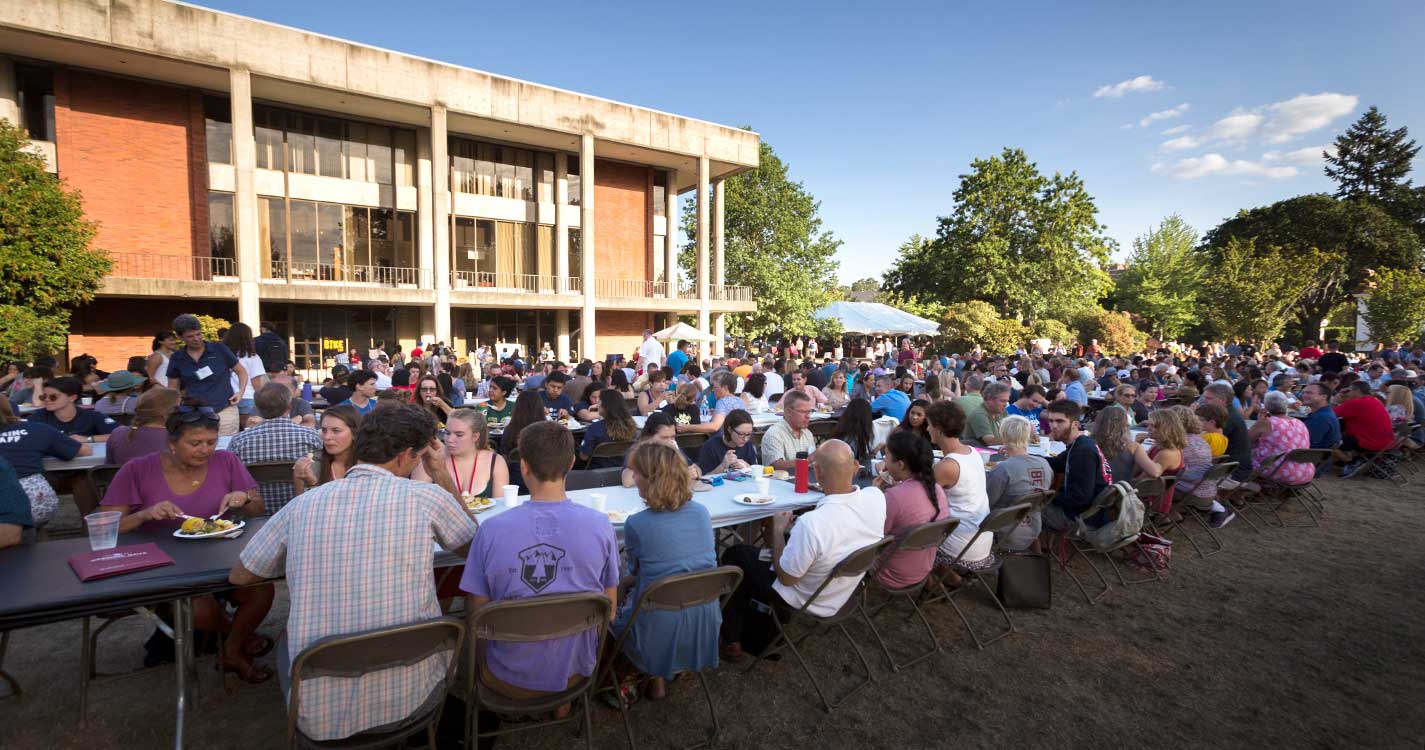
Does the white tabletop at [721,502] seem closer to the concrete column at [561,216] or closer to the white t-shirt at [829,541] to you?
the white t-shirt at [829,541]

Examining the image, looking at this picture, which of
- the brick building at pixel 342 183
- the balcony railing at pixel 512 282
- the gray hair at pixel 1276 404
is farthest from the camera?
the balcony railing at pixel 512 282

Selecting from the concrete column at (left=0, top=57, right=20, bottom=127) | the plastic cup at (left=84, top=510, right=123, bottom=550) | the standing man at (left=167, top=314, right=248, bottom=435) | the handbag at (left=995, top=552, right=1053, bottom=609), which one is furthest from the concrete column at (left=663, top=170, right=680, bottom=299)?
the plastic cup at (left=84, top=510, right=123, bottom=550)

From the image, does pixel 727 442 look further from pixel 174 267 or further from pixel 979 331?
pixel 979 331

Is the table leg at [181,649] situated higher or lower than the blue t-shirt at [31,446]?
lower

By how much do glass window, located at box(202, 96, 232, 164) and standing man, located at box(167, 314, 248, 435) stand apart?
17826mm

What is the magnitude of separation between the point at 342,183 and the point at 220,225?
12.4 ft

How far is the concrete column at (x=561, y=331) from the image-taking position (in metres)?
26.0

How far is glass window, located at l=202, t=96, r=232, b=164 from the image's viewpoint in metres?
19.5

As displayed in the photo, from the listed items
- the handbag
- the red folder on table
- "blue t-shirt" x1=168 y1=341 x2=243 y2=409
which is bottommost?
the handbag

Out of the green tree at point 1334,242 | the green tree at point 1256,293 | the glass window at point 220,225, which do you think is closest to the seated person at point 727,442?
the glass window at point 220,225

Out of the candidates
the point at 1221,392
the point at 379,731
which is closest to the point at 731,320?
the point at 1221,392

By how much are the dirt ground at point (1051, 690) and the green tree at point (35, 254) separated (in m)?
14.1

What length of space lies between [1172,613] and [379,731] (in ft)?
16.6

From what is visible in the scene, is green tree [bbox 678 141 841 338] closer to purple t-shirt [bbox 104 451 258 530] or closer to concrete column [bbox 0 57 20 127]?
concrete column [bbox 0 57 20 127]
